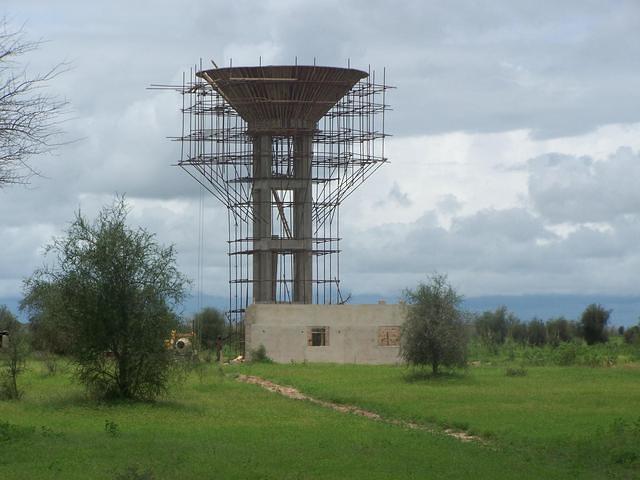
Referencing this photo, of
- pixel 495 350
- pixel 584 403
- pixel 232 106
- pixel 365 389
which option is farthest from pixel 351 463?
pixel 495 350

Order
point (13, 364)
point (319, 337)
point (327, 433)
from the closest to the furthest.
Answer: point (327, 433)
point (13, 364)
point (319, 337)

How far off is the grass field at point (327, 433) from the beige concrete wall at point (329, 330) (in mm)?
22381

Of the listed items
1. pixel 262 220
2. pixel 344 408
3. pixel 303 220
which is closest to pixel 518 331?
pixel 303 220

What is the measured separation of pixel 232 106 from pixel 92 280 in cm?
3747

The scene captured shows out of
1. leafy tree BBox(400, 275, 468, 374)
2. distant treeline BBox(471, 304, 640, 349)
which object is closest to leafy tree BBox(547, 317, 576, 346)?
distant treeline BBox(471, 304, 640, 349)

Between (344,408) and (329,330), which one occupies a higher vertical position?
(329,330)

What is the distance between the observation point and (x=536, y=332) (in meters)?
132

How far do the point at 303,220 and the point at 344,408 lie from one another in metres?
40.8

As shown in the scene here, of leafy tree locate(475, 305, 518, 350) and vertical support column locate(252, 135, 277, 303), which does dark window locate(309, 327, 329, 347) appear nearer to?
vertical support column locate(252, 135, 277, 303)

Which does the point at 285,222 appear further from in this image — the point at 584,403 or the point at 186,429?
the point at 186,429

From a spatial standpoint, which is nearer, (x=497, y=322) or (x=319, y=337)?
(x=319, y=337)

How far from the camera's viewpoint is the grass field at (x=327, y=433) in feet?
82.5

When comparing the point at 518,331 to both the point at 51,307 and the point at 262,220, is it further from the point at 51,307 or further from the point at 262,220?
the point at 51,307

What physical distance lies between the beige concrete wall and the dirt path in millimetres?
14953
